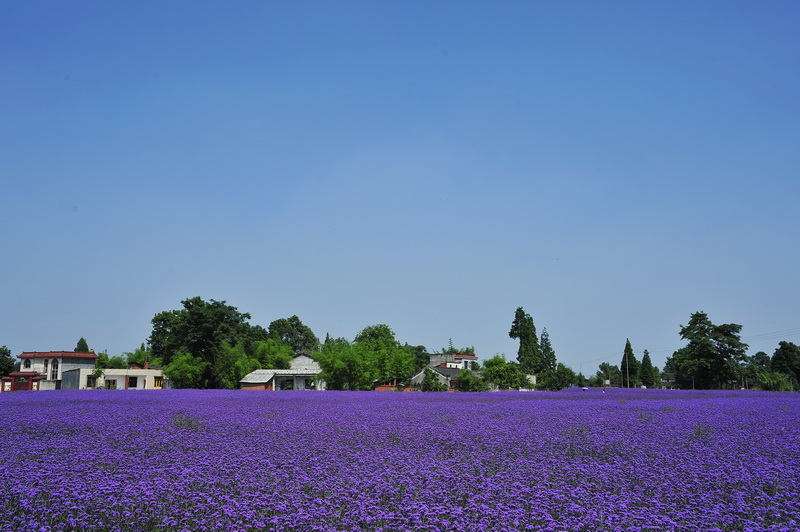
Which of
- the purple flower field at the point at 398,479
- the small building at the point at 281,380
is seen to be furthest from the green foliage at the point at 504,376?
the purple flower field at the point at 398,479

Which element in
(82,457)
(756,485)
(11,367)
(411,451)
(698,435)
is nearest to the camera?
(756,485)

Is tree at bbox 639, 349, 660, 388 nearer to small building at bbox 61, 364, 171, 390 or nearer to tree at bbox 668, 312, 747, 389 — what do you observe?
tree at bbox 668, 312, 747, 389

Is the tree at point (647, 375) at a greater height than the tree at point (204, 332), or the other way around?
the tree at point (204, 332)

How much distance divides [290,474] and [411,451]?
314 cm

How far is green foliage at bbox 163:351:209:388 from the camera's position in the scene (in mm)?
65812

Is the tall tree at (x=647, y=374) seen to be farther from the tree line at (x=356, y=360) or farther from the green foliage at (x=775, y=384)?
the green foliage at (x=775, y=384)

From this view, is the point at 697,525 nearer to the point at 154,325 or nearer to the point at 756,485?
the point at 756,485

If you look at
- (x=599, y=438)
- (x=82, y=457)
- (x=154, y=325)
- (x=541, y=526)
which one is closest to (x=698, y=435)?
(x=599, y=438)

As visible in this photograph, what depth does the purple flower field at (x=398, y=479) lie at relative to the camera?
20.7 ft

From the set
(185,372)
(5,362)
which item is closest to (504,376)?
(185,372)

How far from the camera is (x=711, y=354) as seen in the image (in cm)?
7775

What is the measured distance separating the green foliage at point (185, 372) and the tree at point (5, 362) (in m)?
22.7

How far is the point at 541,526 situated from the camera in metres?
6.02

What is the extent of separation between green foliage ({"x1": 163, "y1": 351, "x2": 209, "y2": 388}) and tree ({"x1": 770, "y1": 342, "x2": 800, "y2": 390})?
102 metres
